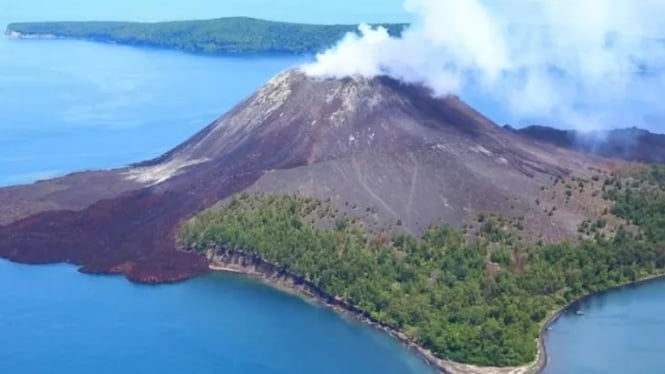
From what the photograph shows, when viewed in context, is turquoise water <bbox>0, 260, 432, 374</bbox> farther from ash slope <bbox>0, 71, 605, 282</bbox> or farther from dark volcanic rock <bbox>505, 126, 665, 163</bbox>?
dark volcanic rock <bbox>505, 126, 665, 163</bbox>

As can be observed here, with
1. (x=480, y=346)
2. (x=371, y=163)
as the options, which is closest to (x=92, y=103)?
(x=371, y=163)

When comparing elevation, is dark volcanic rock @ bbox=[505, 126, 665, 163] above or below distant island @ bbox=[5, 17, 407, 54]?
below

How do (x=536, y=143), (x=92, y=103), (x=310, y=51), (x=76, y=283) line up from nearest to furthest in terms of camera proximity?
1. (x=76, y=283)
2. (x=536, y=143)
3. (x=92, y=103)
4. (x=310, y=51)

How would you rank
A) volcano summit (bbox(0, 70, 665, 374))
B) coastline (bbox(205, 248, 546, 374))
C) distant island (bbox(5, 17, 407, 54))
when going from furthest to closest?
distant island (bbox(5, 17, 407, 54)), volcano summit (bbox(0, 70, 665, 374)), coastline (bbox(205, 248, 546, 374))

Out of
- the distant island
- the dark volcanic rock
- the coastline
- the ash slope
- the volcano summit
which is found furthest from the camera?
the distant island

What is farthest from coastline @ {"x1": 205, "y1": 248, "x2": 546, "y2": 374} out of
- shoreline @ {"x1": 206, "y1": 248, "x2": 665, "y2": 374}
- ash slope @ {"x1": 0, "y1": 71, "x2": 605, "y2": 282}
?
ash slope @ {"x1": 0, "y1": 71, "x2": 605, "y2": 282}

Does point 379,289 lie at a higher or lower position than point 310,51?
lower

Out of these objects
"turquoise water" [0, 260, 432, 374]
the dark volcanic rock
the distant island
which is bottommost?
"turquoise water" [0, 260, 432, 374]

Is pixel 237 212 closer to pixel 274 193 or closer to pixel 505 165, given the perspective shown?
pixel 274 193
